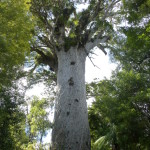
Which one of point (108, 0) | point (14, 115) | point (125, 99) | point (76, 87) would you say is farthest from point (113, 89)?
point (14, 115)

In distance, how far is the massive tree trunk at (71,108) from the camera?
A: 4.84 m

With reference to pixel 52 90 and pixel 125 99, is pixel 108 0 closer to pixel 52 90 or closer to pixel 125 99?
pixel 125 99

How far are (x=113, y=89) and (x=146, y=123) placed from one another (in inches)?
83.2

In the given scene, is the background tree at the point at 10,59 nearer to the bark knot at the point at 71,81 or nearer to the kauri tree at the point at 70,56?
the kauri tree at the point at 70,56

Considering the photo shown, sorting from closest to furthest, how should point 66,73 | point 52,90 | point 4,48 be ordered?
point 4,48, point 66,73, point 52,90

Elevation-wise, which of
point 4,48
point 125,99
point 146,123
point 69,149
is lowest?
point 69,149

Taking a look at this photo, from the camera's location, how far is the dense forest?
488 cm

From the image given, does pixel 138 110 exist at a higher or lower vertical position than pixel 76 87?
lower

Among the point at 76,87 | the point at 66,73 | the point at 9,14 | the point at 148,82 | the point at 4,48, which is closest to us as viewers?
the point at 4,48

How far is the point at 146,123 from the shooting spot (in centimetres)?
677

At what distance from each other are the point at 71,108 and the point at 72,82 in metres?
1.03

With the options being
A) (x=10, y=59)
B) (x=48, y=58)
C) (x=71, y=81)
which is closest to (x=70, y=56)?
(x=71, y=81)

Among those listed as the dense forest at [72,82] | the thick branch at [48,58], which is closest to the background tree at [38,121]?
the dense forest at [72,82]

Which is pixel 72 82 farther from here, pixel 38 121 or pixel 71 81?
pixel 38 121
